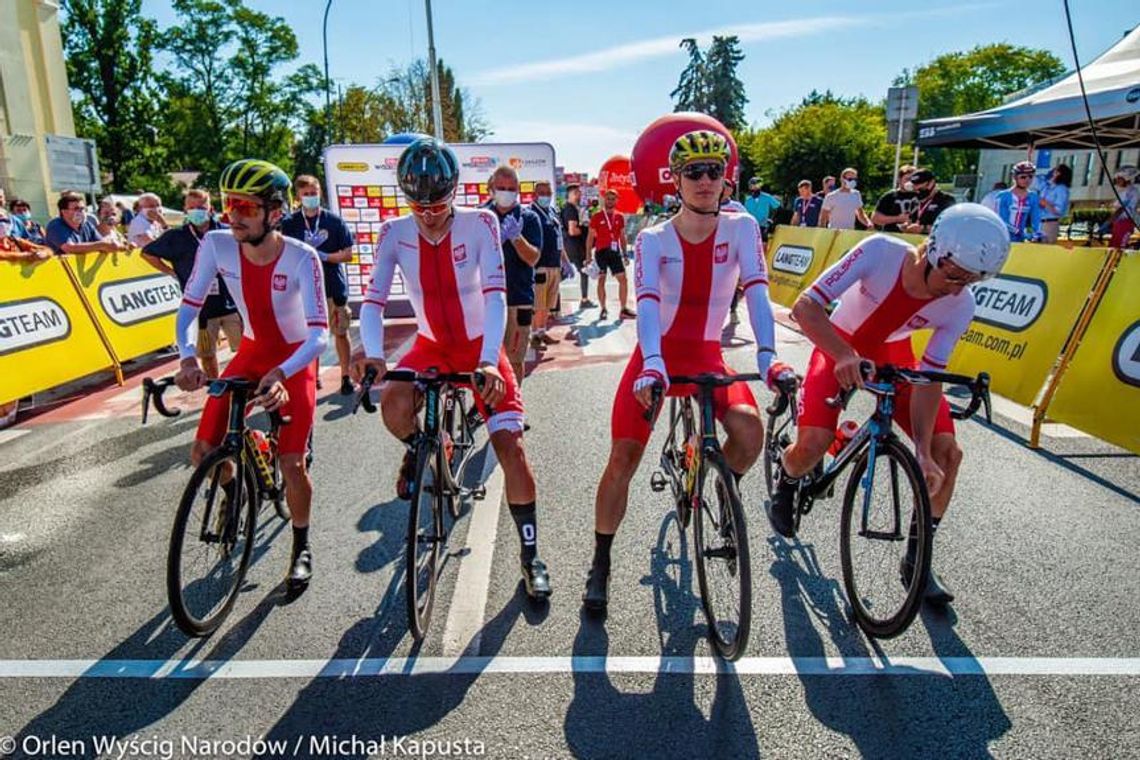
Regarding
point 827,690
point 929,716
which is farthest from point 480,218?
point 929,716

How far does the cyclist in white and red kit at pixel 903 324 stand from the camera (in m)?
3.14

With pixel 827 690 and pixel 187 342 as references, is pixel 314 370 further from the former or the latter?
pixel 827 690

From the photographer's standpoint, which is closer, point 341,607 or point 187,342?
point 341,607

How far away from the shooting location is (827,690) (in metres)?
3.01

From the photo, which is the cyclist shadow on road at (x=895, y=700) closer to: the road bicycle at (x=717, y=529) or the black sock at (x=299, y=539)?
the road bicycle at (x=717, y=529)

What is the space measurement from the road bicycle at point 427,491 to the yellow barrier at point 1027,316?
16.7ft

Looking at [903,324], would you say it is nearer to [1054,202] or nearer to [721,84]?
[1054,202]

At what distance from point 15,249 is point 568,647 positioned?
8882 millimetres

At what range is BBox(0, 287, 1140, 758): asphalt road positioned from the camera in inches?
109

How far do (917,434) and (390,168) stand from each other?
11.0 m

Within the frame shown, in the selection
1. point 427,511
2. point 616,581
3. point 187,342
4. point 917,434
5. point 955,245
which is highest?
point 955,245

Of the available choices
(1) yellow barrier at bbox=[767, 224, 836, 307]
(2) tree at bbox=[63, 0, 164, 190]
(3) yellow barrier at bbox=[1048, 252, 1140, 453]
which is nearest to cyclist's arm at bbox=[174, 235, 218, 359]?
(3) yellow barrier at bbox=[1048, 252, 1140, 453]

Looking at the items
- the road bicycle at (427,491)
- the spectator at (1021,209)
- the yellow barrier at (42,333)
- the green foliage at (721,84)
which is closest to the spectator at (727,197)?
the road bicycle at (427,491)

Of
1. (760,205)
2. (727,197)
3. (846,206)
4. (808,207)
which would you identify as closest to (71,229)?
(727,197)
